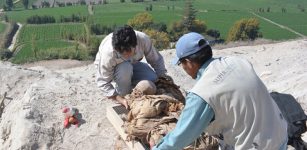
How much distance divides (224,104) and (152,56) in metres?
3.15

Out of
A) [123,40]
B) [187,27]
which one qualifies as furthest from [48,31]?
[123,40]

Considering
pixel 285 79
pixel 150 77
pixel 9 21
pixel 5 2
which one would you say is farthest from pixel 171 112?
pixel 5 2

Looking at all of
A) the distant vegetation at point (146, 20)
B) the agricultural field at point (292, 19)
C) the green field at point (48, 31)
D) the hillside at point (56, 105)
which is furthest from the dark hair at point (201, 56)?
the green field at point (48, 31)

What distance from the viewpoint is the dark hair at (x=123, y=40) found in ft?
17.7

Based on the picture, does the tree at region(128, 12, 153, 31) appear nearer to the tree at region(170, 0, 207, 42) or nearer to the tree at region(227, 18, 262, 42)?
the tree at region(170, 0, 207, 42)

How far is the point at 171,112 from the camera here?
5.33 meters

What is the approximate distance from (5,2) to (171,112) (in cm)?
6427

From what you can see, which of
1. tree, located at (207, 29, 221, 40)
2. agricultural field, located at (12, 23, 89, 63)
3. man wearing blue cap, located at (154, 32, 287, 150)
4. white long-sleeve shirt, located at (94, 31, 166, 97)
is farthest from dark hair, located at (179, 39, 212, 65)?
tree, located at (207, 29, 221, 40)

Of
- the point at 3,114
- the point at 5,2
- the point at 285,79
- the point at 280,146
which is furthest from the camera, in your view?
the point at 5,2

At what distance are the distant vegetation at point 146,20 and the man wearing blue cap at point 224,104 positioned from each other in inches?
1172

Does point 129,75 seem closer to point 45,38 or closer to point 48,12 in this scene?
point 45,38

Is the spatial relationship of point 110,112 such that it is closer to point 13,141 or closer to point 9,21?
point 13,141

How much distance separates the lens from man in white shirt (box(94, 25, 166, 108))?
546 cm

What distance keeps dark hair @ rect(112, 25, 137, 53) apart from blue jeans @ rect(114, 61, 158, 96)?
1.71 ft
